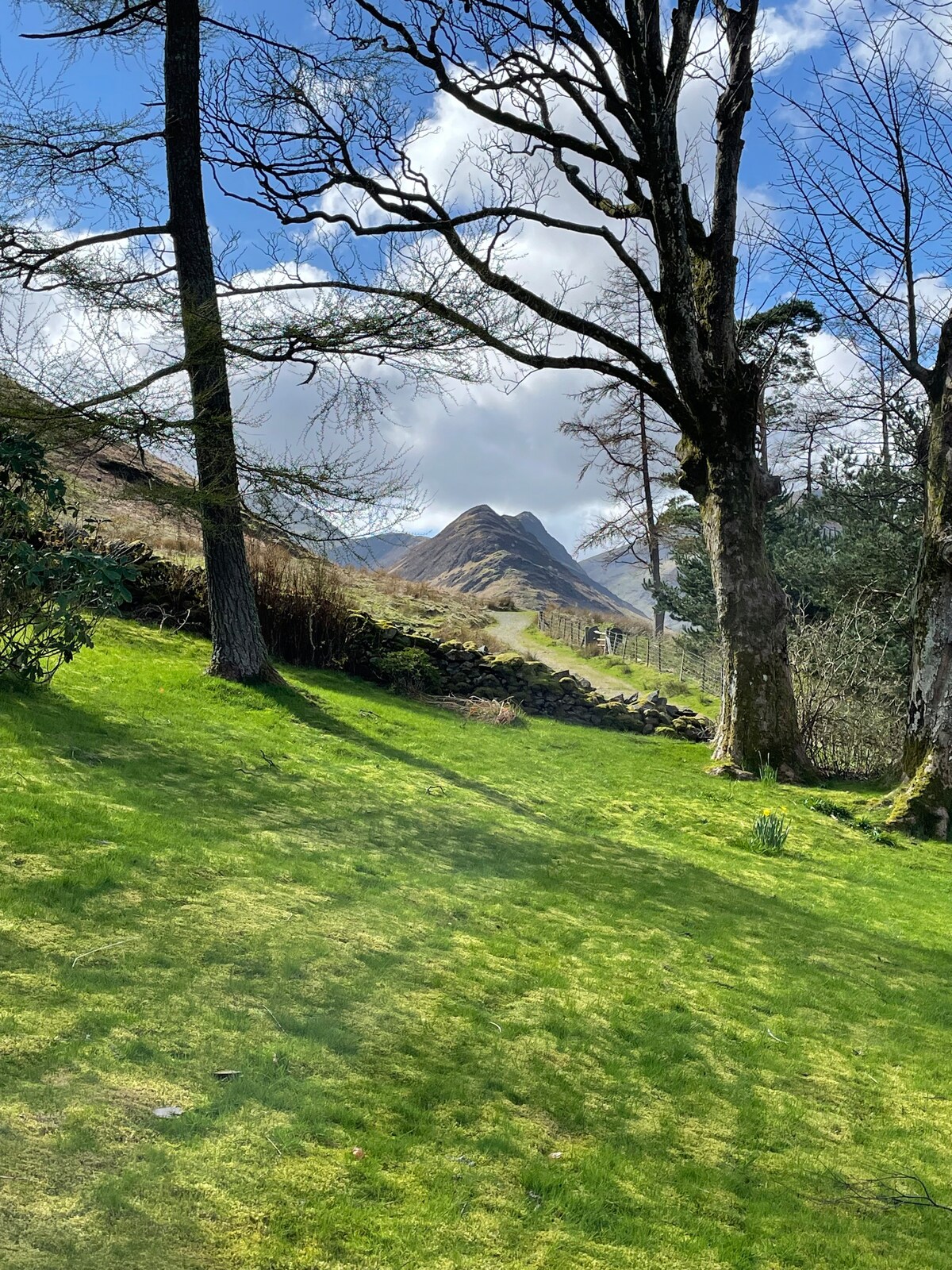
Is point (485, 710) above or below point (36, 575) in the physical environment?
below

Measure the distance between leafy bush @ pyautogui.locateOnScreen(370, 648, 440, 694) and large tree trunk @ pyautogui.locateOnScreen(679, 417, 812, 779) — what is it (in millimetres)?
5402

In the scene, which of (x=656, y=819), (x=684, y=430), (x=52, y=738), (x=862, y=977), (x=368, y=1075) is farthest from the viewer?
(x=684, y=430)

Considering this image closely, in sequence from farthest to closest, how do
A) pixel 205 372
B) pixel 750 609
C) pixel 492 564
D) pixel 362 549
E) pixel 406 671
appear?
1. pixel 492 564
2. pixel 406 671
3. pixel 750 609
4. pixel 362 549
5. pixel 205 372

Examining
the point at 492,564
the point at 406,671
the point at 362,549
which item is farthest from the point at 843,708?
the point at 492,564

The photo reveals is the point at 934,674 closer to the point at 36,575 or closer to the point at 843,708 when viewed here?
the point at 843,708

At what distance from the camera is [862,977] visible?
15.0ft

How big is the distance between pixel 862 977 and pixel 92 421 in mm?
6478

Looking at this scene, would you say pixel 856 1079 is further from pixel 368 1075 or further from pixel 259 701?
pixel 259 701

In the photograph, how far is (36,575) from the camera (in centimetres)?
533

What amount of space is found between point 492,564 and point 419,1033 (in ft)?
406

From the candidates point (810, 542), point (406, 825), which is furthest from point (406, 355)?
point (810, 542)

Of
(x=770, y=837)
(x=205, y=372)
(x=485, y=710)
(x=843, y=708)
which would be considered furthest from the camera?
(x=485, y=710)

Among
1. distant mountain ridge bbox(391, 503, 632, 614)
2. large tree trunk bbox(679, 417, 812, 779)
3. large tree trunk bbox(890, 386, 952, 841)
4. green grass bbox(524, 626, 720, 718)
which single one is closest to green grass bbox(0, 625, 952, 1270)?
large tree trunk bbox(890, 386, 952, 841)

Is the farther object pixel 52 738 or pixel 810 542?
pixel 810 542
